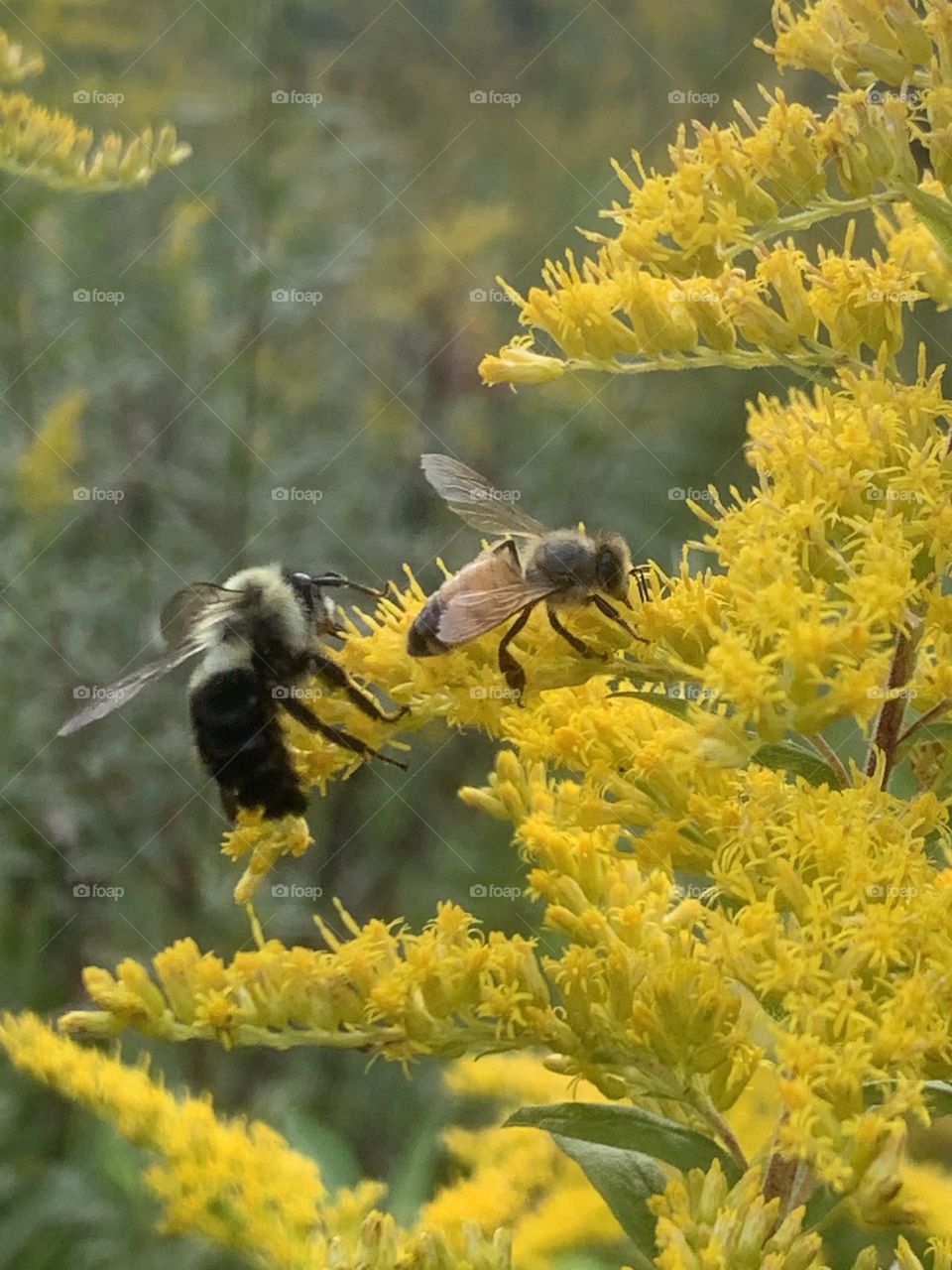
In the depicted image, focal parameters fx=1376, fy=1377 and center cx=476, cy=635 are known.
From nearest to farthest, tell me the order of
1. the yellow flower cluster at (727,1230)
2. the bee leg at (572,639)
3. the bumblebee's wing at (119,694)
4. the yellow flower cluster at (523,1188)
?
→ 1. the yellow flower cluster at (727,1230)
2. the bee leg at (572,639)
3. the bumblebee's wing at (119,694)
4. the yellow flower cluster at (523,1188)

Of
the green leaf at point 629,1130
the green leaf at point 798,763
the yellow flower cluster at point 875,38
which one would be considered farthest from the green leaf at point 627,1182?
the yellow flower cluster at point 875,38

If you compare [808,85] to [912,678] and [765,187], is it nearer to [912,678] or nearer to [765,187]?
[765,187]

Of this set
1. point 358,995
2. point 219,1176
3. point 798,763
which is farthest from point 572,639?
point 219,1176

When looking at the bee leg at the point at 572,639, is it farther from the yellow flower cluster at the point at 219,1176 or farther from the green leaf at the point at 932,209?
the yellow flower cluster at the point at 219,1176

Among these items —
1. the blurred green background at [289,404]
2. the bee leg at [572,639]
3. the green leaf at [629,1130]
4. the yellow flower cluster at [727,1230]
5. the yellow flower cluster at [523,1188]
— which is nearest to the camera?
the yellow flower cluster at [727,1230]

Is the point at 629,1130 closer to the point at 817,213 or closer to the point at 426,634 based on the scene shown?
the point at 426,634

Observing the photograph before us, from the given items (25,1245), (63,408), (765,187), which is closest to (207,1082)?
(25,1245)
